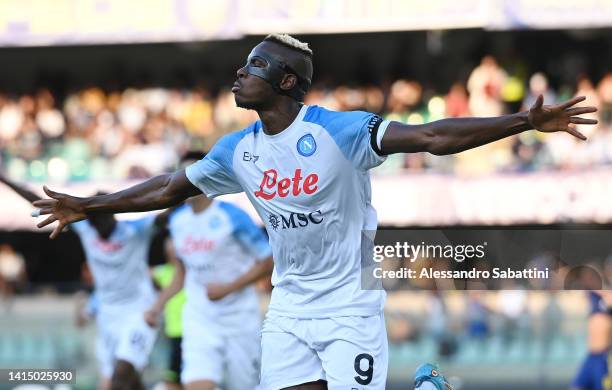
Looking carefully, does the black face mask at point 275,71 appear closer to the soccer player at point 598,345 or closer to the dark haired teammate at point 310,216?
the dark haired teammate at point 310,216

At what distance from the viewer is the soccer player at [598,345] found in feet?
34.6

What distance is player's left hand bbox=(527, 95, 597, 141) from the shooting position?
5.62 meters

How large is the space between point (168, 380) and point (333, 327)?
16.0ft

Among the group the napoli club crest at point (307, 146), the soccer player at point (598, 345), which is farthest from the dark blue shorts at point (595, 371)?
the napoli club crest at point (307, 146)

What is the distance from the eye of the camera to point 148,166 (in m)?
19.7

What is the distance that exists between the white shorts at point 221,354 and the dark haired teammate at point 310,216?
3295mm

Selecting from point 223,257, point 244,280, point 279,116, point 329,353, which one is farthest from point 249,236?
point 329,353

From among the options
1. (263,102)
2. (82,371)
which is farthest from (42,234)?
(263,102)

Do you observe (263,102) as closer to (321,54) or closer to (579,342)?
(579,342)

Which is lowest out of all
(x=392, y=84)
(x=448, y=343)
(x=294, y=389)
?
(x=294, y=389)

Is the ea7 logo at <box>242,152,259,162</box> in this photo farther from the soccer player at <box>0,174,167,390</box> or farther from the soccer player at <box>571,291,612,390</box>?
the soccer player at <box>571,291,612,390</box>

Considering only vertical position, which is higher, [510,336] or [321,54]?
[321,54]

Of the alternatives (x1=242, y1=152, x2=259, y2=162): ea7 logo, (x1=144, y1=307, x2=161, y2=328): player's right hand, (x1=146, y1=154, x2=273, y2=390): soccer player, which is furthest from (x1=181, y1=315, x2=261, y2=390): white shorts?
(x1=242, y1=152, x2=259, y2=162): ea7 logo

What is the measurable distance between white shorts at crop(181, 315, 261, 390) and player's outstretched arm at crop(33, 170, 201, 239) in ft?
10.4
